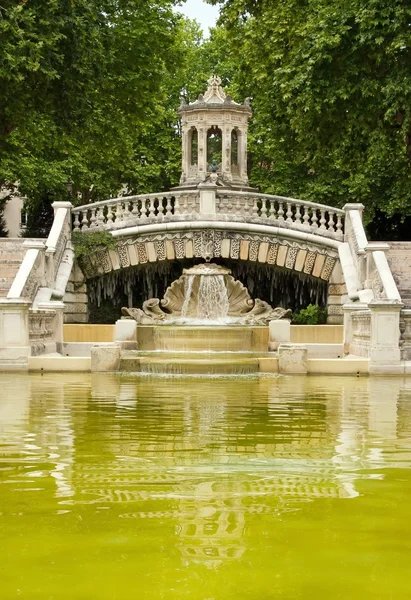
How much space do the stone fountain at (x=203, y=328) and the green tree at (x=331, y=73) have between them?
3.84m

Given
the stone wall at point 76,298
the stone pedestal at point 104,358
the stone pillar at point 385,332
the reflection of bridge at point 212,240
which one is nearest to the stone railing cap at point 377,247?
the reflection of bridge at point 212,240

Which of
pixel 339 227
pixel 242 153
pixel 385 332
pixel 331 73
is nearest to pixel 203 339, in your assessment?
pixel 385 332

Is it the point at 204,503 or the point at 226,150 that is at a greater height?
the point at 226,150

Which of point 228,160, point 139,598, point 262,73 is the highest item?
point 262,73

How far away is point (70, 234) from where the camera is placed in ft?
79.7

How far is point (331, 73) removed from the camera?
22.4 meters

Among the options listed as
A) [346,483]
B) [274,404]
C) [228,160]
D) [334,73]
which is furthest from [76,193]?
[346,483]

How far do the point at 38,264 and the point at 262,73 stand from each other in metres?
8.32

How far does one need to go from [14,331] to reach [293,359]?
440cm

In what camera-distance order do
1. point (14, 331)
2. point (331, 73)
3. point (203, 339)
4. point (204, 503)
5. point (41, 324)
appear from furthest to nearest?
point (331, 73) < point (203, 339) < point (41, 324) < point (14, 331) < point (204, 503)

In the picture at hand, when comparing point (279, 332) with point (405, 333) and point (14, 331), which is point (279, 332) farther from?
point (14, 331)

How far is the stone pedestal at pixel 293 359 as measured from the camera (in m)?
15.1

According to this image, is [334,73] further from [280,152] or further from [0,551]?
[0,551]

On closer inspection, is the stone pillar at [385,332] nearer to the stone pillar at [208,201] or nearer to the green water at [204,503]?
the green water at [204,503]
